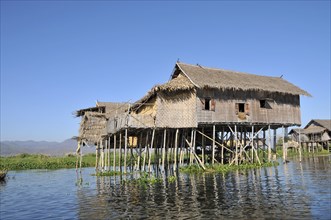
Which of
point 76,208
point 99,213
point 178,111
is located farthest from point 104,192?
point 178,111

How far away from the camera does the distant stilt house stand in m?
25.4

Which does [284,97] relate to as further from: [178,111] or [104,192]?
[104,192]

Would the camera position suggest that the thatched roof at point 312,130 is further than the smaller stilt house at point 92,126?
Yes

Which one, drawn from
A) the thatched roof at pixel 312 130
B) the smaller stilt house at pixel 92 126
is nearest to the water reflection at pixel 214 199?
the smaller stilt house at pixel 92 126

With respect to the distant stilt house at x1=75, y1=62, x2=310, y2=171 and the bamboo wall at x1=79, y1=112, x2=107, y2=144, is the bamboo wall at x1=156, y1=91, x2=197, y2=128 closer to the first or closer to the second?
the distant stilt house at x1=75, y1=62, x2=310, y2=171

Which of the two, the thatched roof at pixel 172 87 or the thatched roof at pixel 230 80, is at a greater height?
the thatched roof at pixel 230 80

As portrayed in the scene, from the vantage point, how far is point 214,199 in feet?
46.8

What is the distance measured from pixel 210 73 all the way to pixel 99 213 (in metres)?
18.2

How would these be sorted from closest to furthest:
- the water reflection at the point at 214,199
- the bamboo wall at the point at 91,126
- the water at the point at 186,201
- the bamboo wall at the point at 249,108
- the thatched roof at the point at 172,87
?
the water reflection at the point at 214,199 < the water at the point at 186,201 < the thatched roof at the point at 172,87 < the bamboo wall at the point at 249,108 < the bamboo wall at the point at 91,126

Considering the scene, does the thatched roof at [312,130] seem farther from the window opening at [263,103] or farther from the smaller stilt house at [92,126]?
the smaller stilt house at [92,126]

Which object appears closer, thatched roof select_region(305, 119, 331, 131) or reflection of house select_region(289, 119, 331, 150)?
reflection of house select_region(289, 119, 331, 150)

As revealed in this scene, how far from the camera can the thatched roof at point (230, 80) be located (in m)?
26.4

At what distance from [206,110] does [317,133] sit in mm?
33368

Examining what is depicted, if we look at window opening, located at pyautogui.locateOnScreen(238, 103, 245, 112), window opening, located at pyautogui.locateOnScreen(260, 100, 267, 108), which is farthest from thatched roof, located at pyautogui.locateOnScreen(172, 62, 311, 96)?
window opening, located at pyautogui.locateOnScreen(238, 103, 245, 112)
